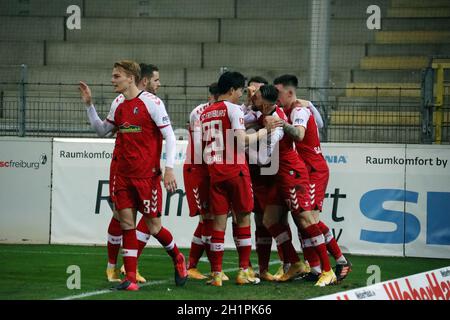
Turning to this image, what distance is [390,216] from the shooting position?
543 inches

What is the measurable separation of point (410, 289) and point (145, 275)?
153 inches

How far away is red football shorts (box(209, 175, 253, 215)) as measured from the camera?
32.6ft

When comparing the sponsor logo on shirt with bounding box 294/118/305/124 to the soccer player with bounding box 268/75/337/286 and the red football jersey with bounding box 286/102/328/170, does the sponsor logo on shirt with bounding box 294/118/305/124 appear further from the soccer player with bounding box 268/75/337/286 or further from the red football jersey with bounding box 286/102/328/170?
the red football jersey with bounding box 286/102/328/170

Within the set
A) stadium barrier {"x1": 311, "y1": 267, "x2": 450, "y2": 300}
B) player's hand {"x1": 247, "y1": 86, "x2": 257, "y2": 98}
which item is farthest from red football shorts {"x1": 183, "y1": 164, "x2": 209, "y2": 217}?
stadium barrier {"x1": 311, "y1": 267, "x2": 450, "y2": 300}

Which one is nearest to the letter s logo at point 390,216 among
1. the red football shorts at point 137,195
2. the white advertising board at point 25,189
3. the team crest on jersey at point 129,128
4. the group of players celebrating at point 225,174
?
the group of players celebrating at point 225,174

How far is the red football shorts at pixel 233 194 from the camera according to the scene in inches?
391

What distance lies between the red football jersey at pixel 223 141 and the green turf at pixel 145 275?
3.90 feet

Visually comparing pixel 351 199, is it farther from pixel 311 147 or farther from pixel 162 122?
pixel 162 122

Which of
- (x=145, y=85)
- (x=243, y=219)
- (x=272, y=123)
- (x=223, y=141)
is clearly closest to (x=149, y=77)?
(x=145, y=85)

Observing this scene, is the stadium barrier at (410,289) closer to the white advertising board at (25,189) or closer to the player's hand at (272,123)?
the player's hand at (272,123)

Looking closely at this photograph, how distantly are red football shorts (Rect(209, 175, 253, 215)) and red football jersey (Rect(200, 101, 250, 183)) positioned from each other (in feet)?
0.20

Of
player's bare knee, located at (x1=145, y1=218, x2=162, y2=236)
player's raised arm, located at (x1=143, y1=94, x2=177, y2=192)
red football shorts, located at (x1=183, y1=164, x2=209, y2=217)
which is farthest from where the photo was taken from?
red football shorts, located at (x1=183, y1=164, x2=209, y2=217)
